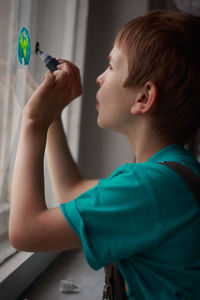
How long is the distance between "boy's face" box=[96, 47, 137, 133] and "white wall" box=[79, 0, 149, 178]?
1.21ft

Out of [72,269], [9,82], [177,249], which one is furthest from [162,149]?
[72,269]

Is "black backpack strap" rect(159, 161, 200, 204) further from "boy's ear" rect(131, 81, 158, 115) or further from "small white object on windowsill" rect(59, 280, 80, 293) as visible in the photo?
"small white object on windowsill" rect(59, 280, 80, 293)

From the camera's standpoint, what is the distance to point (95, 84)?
3.62ft

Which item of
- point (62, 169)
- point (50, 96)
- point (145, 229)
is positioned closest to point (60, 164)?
point (62, 169)

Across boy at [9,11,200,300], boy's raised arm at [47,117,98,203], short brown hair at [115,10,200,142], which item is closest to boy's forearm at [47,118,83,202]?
boy's raised arm at [47,117,98,203]

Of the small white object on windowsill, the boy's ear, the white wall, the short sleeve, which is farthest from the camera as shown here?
the white wall

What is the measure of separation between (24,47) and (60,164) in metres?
0.27

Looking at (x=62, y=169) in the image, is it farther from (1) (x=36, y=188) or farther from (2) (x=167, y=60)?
(2) (x=167, y=60)

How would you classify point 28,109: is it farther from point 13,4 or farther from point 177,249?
point 177,249

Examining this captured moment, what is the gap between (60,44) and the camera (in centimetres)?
97

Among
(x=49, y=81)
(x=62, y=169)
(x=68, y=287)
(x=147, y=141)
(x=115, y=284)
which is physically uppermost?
(x=49, y=81)

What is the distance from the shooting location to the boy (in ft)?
1.74

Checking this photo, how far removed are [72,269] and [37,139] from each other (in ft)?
1.55

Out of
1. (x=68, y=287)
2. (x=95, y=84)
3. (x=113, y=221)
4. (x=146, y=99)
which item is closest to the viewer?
(x=113, y=221)
